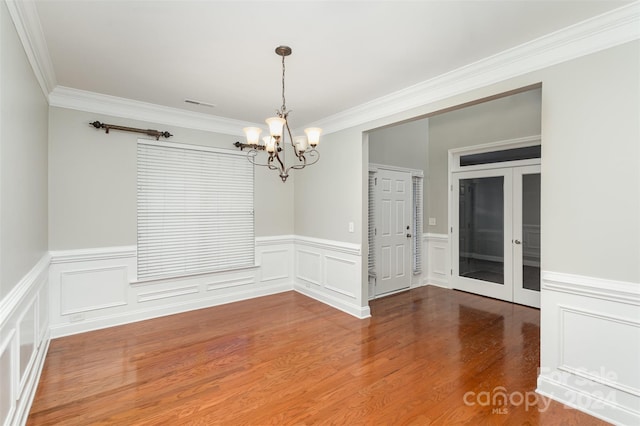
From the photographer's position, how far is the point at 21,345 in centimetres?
211

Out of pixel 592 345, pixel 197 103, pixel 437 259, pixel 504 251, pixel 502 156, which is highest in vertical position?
pixel 197 103

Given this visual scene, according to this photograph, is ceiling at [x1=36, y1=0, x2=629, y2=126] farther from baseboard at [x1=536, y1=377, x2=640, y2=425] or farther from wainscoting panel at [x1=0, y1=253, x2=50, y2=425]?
baseboard at [x1=536, y1=377, x2=640, y2=425]

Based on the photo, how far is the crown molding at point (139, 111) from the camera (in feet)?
11.3

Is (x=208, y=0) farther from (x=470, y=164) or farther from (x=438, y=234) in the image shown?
(x=438, y=234)

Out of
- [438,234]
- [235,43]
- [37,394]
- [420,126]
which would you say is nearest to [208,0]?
[235,43]

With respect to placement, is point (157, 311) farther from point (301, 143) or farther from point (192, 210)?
point (301, 143)

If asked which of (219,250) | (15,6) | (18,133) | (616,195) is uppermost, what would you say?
(15,6)

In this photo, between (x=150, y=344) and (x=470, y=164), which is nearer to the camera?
(x=150, y=344)

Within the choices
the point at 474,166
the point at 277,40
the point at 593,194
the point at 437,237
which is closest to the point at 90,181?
the point at 277,40

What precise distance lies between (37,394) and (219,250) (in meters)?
2.45

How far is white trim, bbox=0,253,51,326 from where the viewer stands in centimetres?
173

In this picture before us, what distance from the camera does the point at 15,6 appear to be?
187 centimetres

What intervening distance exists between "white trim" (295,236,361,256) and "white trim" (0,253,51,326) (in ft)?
10.5

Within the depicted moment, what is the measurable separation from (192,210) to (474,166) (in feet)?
14.6
